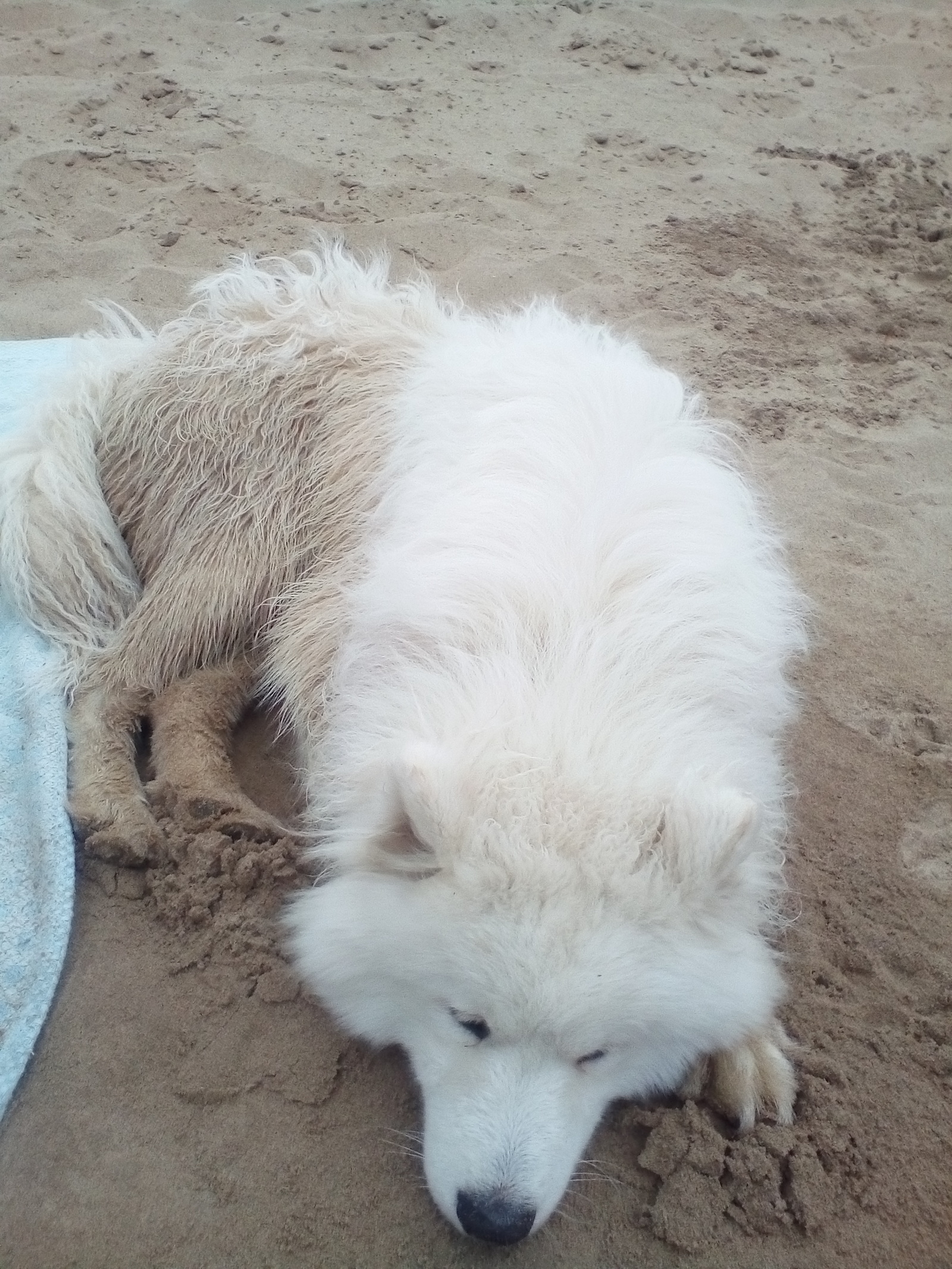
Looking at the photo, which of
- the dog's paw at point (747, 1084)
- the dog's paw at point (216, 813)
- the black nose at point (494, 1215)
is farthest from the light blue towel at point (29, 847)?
the dog's paw at point (747, 1084)

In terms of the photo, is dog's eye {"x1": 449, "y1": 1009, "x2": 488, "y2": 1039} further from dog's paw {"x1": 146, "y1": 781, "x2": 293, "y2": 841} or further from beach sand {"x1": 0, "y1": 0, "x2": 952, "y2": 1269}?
dog's paw {"x1": 146, "y1": 781, "x2": 293, "y2": 841}

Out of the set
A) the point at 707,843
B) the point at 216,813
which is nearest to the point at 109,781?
the point at 216,813

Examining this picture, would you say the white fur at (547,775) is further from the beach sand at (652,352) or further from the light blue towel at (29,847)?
the light blue towel at (29,847)

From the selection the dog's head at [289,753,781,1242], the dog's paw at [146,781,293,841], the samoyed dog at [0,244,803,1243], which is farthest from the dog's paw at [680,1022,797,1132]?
the dog's paw at [146,781,293,841]

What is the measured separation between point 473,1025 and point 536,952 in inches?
10.7

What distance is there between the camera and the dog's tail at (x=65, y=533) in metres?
3.06

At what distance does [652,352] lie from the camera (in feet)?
14.7

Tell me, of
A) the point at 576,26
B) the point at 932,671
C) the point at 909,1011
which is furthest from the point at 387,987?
the point at 576,26

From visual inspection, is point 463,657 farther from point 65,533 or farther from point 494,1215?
point 65,533

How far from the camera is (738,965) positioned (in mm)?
1949

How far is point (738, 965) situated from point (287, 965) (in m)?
1.19

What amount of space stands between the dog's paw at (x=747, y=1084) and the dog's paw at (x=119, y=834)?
5.20 feet

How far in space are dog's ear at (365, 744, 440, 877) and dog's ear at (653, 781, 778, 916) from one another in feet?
1.48

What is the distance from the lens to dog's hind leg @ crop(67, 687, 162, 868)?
263cm
